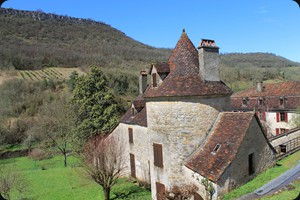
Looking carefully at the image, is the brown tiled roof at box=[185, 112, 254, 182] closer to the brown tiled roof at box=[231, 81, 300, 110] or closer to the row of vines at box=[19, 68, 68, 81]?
the brown tiled roof at box=[231, 81, 300, 110]

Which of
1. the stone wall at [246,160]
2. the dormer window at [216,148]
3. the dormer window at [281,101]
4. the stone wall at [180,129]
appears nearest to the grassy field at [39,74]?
the dormer window at [281,101]

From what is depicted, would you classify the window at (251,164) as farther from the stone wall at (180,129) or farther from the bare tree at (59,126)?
the bare tree at (59,126)

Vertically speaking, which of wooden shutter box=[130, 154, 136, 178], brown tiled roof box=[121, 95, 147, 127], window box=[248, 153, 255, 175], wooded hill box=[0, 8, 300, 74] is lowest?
wooden shutter box=[130, 154, 136, 178]

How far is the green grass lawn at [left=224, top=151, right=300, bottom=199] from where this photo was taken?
1169 centimetres

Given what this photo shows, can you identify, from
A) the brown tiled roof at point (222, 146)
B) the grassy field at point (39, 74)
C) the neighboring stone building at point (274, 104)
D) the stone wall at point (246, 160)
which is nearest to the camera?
the stone wall at point (246, 160)

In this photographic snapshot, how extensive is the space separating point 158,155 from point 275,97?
26886 mm

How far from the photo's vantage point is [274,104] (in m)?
34.5

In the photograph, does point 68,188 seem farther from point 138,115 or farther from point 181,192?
point 181,192

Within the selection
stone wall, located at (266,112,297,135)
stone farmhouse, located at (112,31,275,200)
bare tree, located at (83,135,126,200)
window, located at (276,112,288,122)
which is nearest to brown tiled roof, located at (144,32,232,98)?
stone farmhouse, located at (112,31,275,200)

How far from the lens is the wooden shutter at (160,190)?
49.0 ft

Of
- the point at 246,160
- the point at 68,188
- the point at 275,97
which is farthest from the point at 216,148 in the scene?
the point at 275,97

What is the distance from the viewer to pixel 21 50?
90.8m

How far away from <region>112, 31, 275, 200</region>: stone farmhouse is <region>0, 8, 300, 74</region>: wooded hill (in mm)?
68475

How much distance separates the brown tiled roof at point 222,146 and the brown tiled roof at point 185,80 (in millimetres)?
1849
